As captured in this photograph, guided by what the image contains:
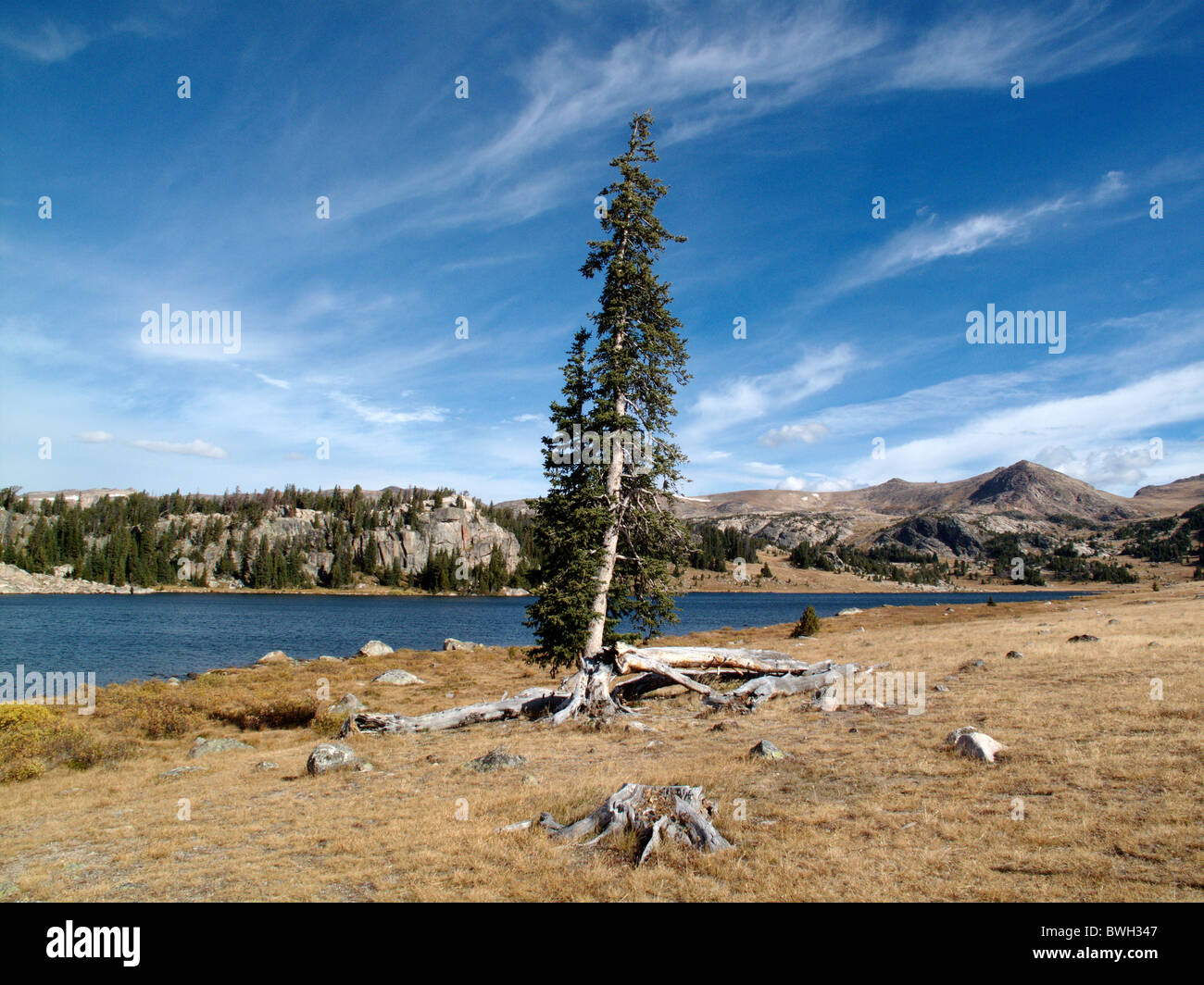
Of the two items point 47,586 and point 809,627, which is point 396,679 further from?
point 47,586

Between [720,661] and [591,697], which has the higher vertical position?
[720,661]

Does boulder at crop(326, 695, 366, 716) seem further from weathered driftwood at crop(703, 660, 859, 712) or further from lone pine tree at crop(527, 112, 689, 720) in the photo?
weathered driftwood at crop(703, 660, 859, 712)

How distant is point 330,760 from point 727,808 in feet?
37.7

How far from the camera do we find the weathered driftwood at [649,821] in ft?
31.0

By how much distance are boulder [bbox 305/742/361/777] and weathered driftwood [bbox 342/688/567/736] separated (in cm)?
457

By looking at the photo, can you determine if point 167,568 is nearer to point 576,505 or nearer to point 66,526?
point 66,526

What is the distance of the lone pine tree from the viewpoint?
72.7ft

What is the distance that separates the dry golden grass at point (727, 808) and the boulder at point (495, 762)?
0.45 metres

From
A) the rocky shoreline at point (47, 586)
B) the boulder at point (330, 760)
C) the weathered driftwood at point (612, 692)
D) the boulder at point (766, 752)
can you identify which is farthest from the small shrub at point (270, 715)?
the rocky shoreline at point (47, 586)

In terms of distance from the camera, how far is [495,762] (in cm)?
1584

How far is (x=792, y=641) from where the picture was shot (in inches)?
1908

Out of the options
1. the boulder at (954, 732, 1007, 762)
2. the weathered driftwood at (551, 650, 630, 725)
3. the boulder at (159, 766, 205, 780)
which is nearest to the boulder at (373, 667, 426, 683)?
the boulder at (159, 766, 205, 780)

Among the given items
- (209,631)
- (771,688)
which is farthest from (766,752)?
(209,631)
